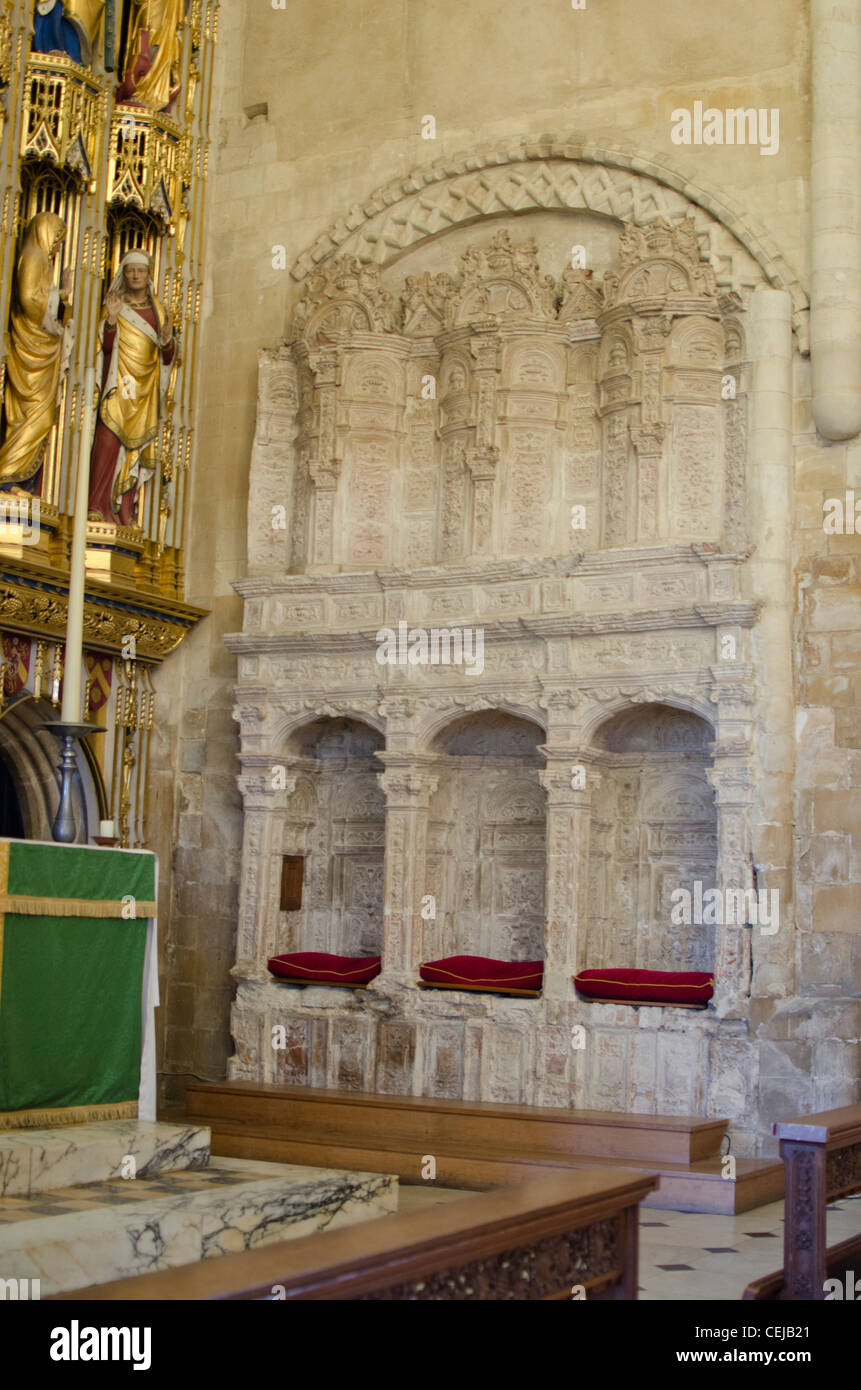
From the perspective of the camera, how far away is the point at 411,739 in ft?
34.1

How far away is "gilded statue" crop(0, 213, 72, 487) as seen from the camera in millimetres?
10367

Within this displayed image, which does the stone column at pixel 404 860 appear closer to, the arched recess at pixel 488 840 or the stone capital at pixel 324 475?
the arched recess at pixel 488 840

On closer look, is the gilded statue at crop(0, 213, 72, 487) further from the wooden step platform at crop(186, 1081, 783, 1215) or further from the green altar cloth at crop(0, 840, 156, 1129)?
the green altar cloth at crop(0, 840, 156, 1129)

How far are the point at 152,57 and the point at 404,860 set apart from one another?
20.4 ft

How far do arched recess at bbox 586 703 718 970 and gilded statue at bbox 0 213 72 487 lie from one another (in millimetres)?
4221

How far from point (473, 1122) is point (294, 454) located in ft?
16.6

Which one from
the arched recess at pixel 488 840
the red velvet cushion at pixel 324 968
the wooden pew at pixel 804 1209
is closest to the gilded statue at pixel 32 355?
the arched recess at pixel 488 840

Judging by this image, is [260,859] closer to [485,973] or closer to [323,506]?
[485,973]

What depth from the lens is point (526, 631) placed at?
33.2 ft

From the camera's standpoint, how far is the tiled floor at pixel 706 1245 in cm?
625
